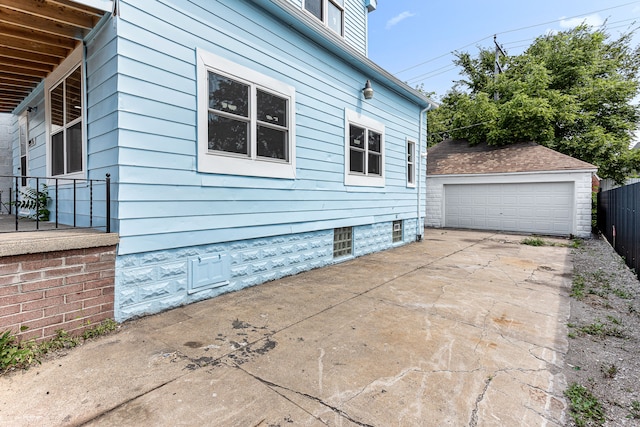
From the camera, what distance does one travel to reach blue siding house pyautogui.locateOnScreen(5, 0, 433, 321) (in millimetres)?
3357

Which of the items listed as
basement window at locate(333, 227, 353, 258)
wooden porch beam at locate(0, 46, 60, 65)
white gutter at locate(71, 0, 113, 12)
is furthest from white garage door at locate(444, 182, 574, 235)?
wooden porch beam at locate(0, 46, 60, 65)

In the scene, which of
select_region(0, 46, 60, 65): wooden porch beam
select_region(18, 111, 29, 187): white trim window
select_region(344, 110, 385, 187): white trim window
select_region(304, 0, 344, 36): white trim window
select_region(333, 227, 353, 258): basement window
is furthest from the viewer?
select_region(304, 0, 344, 36): white trim window

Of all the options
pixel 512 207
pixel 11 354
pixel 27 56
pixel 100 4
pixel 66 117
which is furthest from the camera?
pixel 512 207

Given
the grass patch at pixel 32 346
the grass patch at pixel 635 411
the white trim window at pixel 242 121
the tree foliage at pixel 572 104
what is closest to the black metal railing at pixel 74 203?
the grass patch at pixel 32 346

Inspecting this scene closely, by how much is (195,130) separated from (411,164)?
7.13m

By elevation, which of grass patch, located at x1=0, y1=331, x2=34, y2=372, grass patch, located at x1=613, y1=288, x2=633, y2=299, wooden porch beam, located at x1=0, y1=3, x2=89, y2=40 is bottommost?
grass patch, located at x1=613, y1=288, x2=633, y2=299

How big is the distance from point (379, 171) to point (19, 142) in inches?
315

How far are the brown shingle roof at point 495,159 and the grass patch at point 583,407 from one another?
38.4ft

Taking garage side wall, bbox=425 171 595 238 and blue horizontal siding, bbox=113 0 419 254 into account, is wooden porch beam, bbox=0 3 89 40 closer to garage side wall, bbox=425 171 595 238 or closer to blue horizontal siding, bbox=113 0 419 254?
blue horizontal siding, bbox=113 0 419 254

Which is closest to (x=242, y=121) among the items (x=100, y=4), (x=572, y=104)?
(x=100, y=4)

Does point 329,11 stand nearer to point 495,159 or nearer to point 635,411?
point 635,411

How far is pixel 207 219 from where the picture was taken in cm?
407

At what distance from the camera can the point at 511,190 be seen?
12586 mm

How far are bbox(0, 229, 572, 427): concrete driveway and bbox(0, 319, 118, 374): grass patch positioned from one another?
133 millimetres
